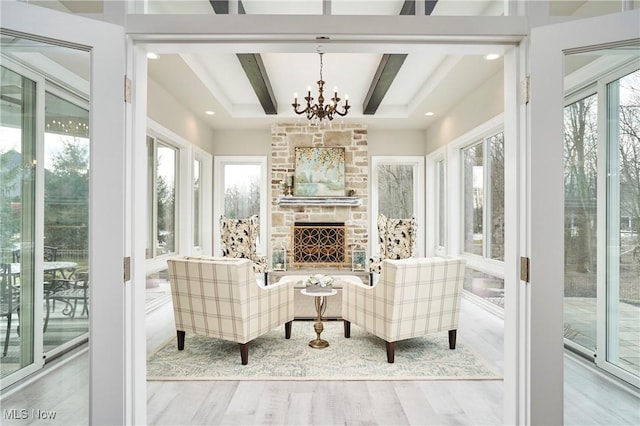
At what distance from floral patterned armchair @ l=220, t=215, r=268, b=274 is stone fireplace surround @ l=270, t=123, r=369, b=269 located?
0.59 m

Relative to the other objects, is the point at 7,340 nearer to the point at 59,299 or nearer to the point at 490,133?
the point at 59,299

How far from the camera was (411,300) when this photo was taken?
3.04m

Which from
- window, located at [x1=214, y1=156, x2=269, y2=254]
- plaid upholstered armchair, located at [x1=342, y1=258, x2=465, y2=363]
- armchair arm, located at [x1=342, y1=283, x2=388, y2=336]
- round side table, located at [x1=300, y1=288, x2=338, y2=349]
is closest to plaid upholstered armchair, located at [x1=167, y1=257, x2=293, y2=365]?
round side table, located at [x1=300, y1=288, x2=338, y2=349]

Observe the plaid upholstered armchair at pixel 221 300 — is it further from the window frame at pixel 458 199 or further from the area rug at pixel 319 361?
the window frame at pixel 458 199

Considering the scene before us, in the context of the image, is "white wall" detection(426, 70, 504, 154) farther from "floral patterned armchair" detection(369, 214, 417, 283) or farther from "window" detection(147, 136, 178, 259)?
"window" detection(147, 136, 178, 259)

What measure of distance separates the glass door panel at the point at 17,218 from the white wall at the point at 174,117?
2.75 meters

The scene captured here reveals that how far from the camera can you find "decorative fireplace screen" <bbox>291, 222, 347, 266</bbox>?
20.8ft

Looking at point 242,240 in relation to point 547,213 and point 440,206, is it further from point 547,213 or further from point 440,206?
point 547,213

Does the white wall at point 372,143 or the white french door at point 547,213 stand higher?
the white wall at point 372,143

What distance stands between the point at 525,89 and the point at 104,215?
72.6 inches

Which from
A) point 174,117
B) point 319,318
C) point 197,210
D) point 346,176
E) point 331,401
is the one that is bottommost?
point 331,401

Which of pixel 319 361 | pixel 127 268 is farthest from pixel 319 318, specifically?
pixel 127 268

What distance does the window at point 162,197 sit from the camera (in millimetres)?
4523

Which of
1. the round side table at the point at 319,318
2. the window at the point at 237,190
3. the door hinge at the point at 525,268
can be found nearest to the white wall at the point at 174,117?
the window at the point at 237,190
